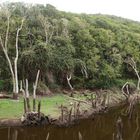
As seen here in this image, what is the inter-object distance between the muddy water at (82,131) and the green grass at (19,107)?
3.14 metres

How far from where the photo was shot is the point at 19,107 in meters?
41.5

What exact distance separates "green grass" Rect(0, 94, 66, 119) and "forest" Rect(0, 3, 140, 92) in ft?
13.7

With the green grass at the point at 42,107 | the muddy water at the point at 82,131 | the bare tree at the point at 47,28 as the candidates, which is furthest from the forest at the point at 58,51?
the muddy water at the point at 82,131

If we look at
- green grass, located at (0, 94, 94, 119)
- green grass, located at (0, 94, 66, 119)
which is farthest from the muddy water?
green grass, located at (0, 94, 66, 119)

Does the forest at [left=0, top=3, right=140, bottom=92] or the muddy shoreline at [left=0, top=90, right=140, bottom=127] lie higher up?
the forest at [left=0, top=3, right=140, bottom=92]

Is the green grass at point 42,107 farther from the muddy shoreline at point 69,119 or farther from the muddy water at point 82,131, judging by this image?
the muddy water at point 82,131

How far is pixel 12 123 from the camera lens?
121 feet

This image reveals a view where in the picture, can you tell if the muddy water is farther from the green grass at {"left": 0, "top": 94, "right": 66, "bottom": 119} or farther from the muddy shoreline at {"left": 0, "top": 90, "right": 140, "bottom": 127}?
the green grass at {"left": 0, "top": 94, "right": 66, "bottom": 119}

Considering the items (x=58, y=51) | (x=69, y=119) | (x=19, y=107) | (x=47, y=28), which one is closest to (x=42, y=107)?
(x=19, y=107)

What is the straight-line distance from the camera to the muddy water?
1308 inches

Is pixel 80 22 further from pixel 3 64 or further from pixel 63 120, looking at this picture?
pixel 63 120

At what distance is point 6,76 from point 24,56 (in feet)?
12.1

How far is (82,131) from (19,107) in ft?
29.3

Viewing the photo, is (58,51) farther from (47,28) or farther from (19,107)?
(19,107)
